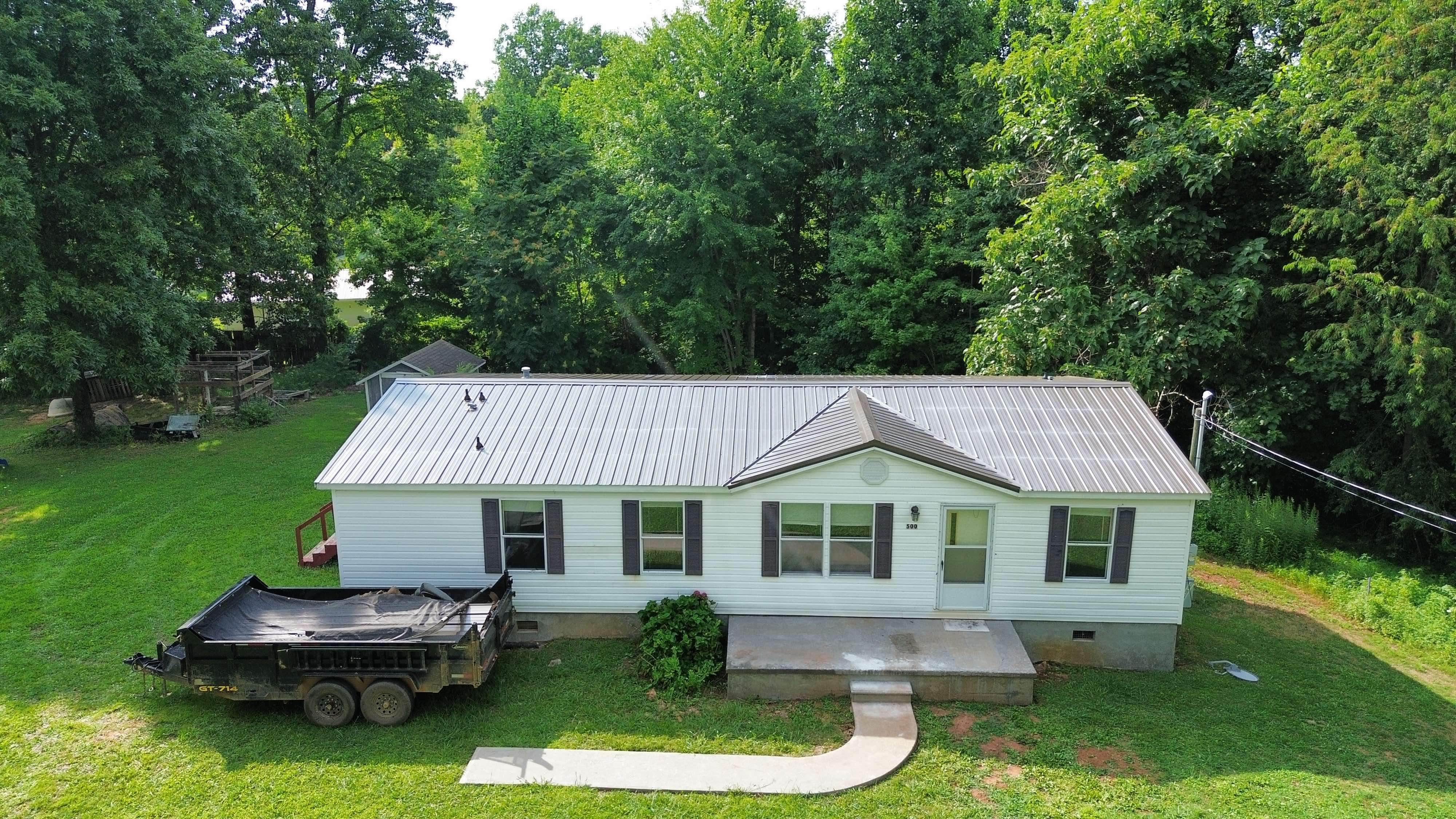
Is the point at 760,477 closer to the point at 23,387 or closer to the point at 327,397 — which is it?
the point at 23,387

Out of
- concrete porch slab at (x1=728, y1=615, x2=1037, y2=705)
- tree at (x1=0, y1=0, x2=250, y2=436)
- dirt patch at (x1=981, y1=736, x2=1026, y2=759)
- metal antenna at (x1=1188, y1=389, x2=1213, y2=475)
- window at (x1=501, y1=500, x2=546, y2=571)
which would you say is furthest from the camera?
tree at (x1=0, y1=0, x2=250, y2=436)

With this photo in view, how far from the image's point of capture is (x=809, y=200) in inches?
1246

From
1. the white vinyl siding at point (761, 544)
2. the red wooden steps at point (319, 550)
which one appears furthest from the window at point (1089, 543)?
the red wooden steps at point (319, 550)

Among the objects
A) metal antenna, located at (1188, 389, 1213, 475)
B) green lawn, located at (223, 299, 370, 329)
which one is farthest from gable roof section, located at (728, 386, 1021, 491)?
green lawn, located at (223, 299, 370, 329)

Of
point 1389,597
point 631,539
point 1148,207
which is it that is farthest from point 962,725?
point 1148,207

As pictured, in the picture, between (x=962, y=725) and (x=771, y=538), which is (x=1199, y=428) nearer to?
(x=962, y=725)

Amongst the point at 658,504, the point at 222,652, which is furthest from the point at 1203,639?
the point at 222,652

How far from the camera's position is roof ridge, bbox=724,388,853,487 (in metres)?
12.6

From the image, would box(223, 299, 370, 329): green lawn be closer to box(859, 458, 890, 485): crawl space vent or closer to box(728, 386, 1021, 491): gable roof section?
box(728, 386, 1021, 491): gable roof section

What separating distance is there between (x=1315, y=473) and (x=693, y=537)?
12917mm

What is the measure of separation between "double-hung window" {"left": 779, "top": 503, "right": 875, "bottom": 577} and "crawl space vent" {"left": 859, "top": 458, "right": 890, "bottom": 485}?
37 cm

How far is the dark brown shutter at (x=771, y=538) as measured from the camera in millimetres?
12484

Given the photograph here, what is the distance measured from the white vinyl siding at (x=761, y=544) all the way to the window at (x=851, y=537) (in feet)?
0.49

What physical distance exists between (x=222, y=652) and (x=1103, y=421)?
12.9 meters
